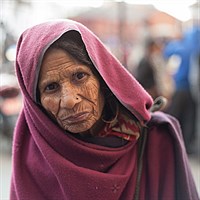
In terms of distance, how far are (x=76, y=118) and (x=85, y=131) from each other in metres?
0.09

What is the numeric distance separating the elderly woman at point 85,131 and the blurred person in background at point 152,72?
6.03 feet

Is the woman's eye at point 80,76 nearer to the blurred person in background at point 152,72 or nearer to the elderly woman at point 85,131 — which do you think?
the elderly woman at point 85,131

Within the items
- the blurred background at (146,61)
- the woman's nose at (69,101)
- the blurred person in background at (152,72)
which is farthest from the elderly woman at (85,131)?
the blurred person in background at (152,72)

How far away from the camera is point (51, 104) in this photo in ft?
2.93

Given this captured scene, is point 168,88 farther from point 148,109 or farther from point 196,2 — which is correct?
point 148,109

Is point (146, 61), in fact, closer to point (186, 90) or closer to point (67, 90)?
point (186, 90)

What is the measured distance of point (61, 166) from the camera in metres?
0.91

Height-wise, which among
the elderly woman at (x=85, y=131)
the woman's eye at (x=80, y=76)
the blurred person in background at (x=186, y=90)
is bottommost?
the blurred person in background at (x=186, y=90)

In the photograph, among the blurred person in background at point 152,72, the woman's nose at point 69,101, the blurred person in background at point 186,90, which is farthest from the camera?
the blurred person in background at point 186,90

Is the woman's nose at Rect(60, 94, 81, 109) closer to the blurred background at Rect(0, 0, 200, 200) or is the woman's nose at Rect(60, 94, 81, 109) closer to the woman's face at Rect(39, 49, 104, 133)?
the woman's face at Rect(39, 49, 104, 133)

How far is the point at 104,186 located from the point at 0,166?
1.82 meters

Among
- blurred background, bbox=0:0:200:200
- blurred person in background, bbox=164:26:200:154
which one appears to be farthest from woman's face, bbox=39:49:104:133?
blurred person in background, bbox=164:26:200:154

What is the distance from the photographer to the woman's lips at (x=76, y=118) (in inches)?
34.7

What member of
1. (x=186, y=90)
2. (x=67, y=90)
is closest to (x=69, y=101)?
(x=67, y=90)
